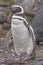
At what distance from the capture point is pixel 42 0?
9523 millimetres

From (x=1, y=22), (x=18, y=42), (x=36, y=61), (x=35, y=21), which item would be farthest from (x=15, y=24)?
(x=1, y=22)

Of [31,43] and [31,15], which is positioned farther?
[31,15]

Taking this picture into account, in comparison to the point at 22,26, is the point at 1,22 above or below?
below

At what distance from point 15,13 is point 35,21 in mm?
2422

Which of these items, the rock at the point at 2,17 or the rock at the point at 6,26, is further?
the rock at the point at 2,17

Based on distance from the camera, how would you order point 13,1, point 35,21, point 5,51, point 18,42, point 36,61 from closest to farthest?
point 36,61, point 18,42, point 5,51, point 35,21, point 13,1

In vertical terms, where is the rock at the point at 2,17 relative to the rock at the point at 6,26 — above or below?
above

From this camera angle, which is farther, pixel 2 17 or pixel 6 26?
pixel 2 17

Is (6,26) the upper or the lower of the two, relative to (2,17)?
lower

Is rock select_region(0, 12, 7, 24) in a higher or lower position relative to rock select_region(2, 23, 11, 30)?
higher

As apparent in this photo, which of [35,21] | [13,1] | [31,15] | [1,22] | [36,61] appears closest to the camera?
[36,61]

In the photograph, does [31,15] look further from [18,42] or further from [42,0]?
[18,42]

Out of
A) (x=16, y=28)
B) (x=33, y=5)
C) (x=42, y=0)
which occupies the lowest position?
(x=33, y=5)

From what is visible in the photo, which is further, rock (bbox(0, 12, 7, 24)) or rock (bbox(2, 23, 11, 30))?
rock (bbox(0, 12, 7, 24))
